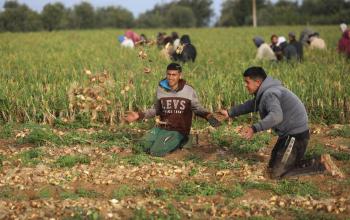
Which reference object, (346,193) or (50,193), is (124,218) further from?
(346,193)

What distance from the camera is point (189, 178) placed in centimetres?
571

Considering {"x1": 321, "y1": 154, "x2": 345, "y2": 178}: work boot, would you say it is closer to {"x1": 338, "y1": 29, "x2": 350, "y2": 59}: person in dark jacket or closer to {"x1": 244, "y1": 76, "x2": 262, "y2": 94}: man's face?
{"x1": 244, "y1": 76, "x2": 262, "y2": 94}: man's face

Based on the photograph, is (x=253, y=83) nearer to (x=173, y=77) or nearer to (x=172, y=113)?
(x=173, y=77)

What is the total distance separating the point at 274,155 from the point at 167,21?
82508 mm

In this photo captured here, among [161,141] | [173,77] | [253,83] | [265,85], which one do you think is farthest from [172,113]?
[265,85]

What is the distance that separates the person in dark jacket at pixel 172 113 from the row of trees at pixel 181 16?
48.9 m

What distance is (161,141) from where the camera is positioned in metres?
6.62

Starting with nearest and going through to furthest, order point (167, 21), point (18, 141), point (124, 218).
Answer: point (124, 218)
point (18, 141)
point (167, 21)

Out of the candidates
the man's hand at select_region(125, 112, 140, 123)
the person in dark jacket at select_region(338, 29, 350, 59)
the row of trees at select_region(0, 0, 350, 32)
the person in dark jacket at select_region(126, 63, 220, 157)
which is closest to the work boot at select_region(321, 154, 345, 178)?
the person in dark jacket at select_region(126, 63, 220, 157)

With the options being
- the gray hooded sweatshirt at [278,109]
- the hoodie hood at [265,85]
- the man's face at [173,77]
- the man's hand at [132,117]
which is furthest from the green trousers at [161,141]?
Answer: the hoodie hood at [265,85]

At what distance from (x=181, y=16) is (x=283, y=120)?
80974 millimetres

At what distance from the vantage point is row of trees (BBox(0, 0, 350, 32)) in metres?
59.6

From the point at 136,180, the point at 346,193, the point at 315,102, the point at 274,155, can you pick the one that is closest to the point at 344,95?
the point at 315,102

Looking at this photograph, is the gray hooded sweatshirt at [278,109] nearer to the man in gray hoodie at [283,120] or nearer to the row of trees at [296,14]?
the man in gray hoodie at [283,120]
